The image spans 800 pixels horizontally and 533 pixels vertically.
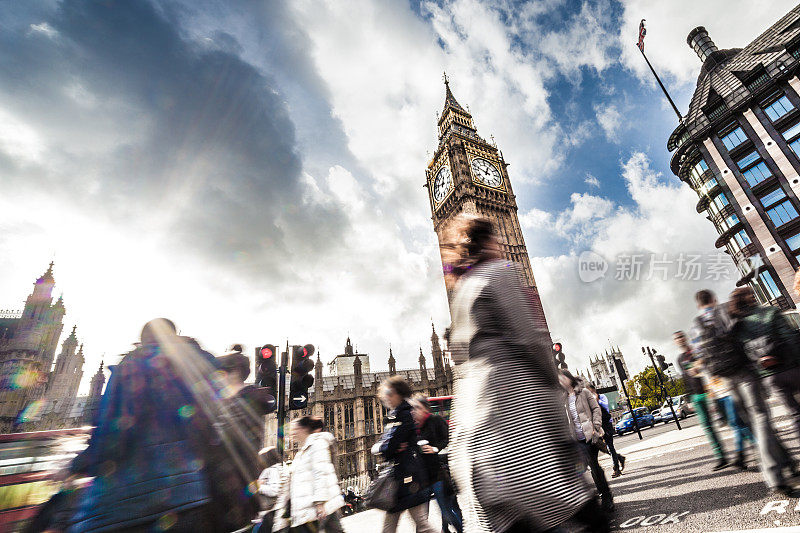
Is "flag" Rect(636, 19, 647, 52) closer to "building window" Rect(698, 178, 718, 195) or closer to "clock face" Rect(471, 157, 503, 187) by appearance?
"building window" Rect(698, 178, 718, 195)

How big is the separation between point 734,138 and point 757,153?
2.30 metres

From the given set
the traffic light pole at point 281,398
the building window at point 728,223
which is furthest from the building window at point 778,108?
the traffic light pole at point 281,398

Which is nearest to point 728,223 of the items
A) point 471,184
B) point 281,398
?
point 471,184

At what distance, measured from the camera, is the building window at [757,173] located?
89.3 feet

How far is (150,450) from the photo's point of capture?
7.26ft

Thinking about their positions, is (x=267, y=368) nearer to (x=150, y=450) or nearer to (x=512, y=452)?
(x=150, y=450)

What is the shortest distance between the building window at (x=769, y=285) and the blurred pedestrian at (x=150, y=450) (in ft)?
125

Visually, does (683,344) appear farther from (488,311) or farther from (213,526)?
(213,526)

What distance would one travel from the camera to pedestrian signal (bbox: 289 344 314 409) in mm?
5629

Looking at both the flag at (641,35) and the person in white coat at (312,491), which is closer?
the person in white coat at (312,491)

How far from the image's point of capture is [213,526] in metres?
2.48

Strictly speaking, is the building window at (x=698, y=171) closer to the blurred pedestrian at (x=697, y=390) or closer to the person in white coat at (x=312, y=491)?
the blurred pedestrian at (x=697, y=390)

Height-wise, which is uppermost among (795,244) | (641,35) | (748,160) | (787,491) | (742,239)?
(641,35)

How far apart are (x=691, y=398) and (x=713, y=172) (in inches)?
1386
